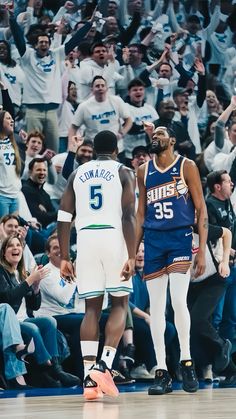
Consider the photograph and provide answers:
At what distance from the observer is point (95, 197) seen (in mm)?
7406

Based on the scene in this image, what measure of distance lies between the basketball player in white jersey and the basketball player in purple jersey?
50cm

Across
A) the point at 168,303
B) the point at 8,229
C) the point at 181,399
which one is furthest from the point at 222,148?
the point at 181,399

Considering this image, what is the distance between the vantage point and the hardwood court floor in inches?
229

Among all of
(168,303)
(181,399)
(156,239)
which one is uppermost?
(156,239)

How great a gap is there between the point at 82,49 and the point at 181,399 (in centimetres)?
682

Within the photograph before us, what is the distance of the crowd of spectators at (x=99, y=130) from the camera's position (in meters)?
9.07

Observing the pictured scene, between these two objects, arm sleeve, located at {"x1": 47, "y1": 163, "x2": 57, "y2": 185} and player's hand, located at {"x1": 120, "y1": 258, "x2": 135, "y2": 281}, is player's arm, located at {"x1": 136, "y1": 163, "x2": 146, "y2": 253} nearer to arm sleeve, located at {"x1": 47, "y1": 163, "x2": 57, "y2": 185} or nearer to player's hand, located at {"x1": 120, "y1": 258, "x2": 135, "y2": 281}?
player's hand, located at {"x1": 120, "y1": 258, "x2": 135, "y2": 281}

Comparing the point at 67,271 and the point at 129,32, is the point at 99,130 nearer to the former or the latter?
the point at 129,32

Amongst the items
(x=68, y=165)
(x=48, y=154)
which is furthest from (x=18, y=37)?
(x=68, y=165)

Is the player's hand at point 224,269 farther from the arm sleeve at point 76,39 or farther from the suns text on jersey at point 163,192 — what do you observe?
the arm sleeve at point 76,39

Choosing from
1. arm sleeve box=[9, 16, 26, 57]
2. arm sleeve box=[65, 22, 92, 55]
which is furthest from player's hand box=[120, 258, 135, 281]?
arm sleeve box=[65, 22, 92, 55]

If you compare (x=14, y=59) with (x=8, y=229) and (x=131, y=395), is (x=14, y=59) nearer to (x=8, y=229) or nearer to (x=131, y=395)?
(x=8, y=229)

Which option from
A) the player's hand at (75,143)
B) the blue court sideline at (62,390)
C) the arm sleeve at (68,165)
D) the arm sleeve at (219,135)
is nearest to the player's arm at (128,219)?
the blue court sideline at (62,390)

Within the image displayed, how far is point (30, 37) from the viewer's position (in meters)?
12.3
